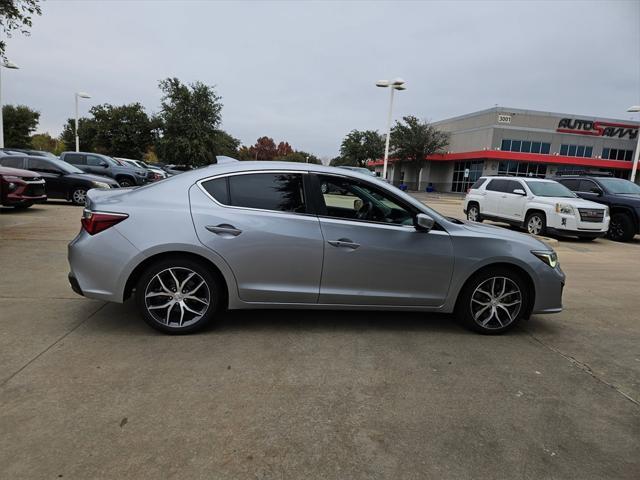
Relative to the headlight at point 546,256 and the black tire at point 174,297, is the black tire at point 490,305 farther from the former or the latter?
the black tire at point 174,297

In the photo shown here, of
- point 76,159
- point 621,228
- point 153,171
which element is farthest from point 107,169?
point 621,228

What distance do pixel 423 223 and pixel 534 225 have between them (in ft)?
33.6

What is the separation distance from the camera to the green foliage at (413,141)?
156 ft

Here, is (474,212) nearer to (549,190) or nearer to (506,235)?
(549,190)

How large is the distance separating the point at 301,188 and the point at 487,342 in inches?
92.4

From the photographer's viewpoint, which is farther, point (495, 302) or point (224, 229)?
point (495, 302)

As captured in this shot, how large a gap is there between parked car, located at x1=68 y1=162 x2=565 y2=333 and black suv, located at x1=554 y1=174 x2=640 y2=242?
1104 cm

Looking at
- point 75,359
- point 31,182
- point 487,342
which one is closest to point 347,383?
point 487,342

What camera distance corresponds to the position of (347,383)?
3.43 m

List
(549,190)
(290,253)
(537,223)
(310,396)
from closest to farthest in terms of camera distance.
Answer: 1. (310,396)
2. (290,253)
3. (537,223)
4. (549,190)

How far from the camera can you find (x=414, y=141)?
47438 mm

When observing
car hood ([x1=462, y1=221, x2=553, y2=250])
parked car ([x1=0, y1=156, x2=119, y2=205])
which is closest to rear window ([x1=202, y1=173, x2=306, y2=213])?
car hood ([x1=462, y1=221, x2=553, y2=250])

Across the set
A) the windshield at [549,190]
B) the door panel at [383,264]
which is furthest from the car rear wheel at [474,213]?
the door panel at [383,264]

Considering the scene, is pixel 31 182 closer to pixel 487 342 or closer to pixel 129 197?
pixel 129 197
